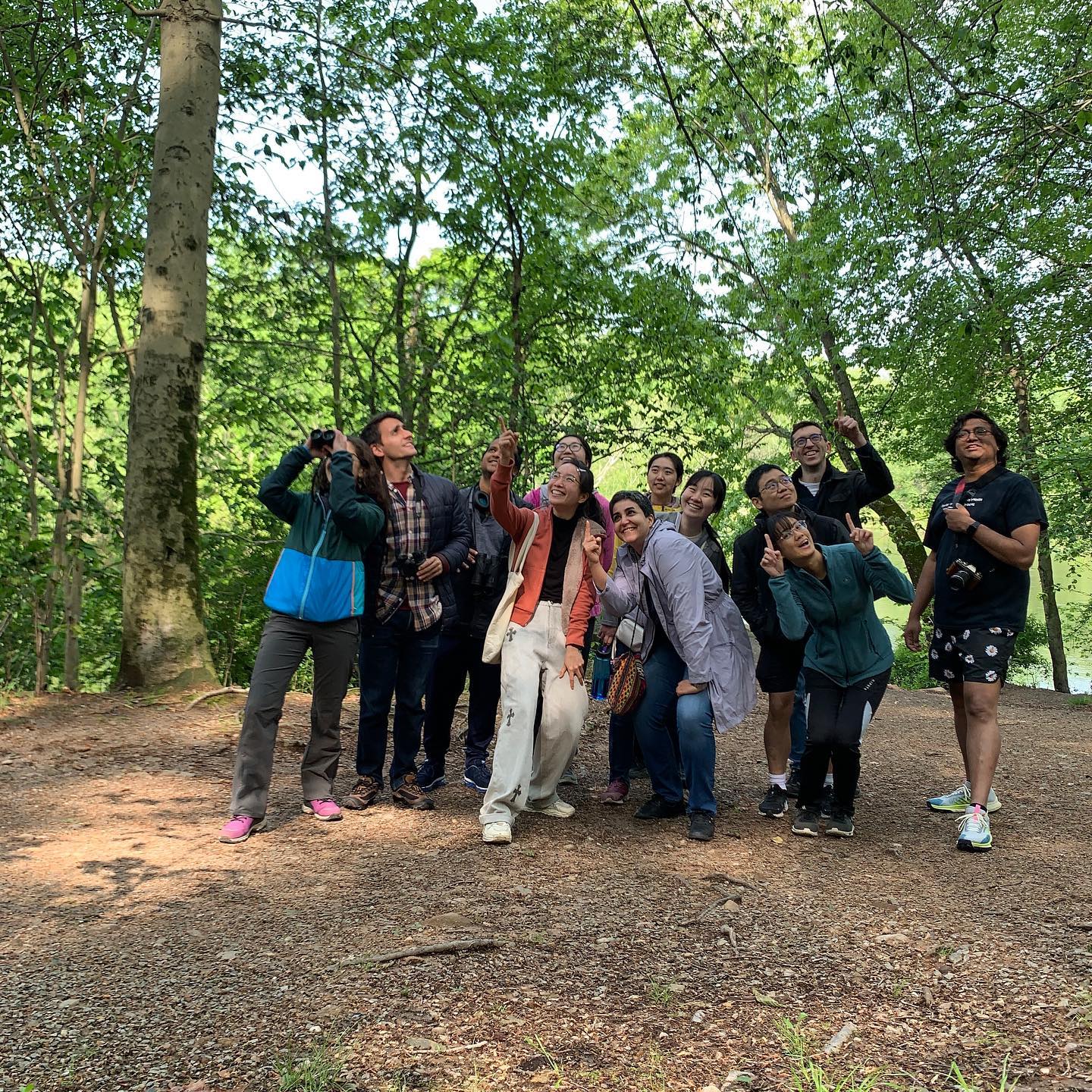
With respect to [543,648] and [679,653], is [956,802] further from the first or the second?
[543,648]

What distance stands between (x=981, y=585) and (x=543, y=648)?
232cm

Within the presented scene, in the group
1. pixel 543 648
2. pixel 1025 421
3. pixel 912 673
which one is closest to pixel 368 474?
pixel 543 648

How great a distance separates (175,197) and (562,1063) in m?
7.39

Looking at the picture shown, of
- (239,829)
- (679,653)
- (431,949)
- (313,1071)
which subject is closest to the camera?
(313,1071)

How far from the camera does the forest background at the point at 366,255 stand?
7.71m

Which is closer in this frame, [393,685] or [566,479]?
[566,479]

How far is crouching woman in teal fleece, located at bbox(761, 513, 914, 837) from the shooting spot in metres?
4.82

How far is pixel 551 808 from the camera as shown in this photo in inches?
207

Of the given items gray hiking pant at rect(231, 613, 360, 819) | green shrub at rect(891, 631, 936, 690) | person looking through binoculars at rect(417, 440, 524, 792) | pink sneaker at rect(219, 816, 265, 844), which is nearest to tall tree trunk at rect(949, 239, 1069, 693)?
green shrub at rect(891, 631, 936, 690)

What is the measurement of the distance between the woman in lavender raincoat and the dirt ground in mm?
290

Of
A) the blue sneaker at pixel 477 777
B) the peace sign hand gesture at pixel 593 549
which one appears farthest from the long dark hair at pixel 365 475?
the blue sneaker at pixel 477 777

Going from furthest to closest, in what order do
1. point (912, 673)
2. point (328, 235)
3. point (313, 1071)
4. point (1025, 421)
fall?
point (912, 673) → point (1025, 421) → point (328, 235) → point (313, 1071)

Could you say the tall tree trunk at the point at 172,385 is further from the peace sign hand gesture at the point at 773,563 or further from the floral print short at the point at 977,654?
the floral print short at the point at 977,654

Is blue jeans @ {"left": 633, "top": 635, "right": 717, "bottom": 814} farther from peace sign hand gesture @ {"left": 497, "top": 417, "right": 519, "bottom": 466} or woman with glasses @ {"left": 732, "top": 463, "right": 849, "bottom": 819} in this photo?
peace sign hand gesture @ {"left": 497, "top": 417, "right": 519, "bottom": 466}
